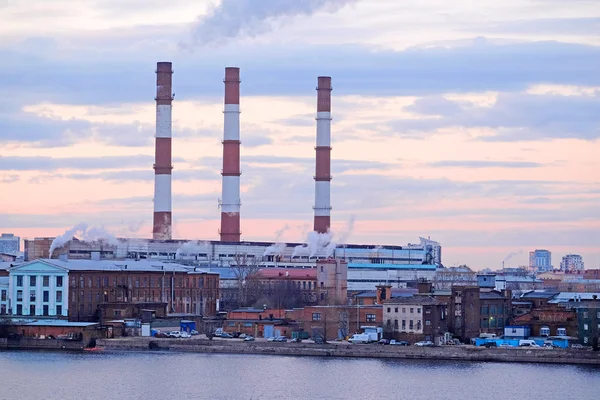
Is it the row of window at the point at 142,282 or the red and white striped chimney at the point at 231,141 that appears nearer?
the row of window at the point at 142,282

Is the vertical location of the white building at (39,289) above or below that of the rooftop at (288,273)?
below

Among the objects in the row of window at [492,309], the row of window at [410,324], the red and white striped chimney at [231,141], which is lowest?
the row of window at [410,324]

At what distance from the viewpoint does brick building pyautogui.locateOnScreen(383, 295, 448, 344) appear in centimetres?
4834

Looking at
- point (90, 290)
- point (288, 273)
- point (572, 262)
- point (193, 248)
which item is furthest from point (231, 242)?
point (572, 262)

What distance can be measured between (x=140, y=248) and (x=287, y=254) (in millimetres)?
10220

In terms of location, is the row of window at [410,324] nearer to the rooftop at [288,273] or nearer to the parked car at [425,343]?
the parked car at [425,343]

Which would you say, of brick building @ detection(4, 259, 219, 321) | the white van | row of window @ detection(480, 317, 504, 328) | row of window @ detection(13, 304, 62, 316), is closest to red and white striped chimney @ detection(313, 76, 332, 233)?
brick building @ detection(4, 259, 219, 321)

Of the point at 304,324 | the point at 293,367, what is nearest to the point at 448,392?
the point at 293,367

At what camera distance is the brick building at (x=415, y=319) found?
48.3 m

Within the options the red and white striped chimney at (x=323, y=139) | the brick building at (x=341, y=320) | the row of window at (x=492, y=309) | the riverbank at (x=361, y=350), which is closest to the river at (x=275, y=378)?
the riverbank at (x=361, y=350)

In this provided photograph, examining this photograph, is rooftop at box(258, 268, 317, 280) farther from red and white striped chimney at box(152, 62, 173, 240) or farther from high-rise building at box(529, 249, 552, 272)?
high-rise building at box(529, 249, 552, 272)

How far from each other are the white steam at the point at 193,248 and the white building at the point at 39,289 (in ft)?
68.5

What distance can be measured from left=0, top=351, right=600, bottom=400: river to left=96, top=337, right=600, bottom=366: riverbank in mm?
1035

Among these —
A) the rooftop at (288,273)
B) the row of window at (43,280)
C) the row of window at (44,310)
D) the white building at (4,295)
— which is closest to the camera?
the row of window at (44,310)
